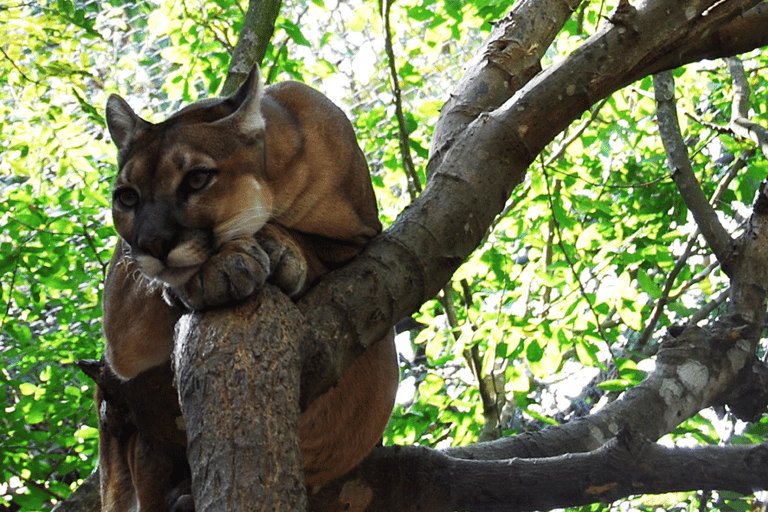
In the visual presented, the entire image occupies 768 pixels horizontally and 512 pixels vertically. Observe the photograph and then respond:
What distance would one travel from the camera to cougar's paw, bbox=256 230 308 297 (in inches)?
91.5

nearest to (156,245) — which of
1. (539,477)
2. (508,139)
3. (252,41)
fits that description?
(508,139)

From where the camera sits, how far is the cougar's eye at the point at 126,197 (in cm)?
261

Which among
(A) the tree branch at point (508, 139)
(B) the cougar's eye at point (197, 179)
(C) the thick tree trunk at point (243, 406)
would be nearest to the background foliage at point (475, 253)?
(A) the tree branch at point (508, 139)

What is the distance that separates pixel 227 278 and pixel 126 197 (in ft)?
2.83

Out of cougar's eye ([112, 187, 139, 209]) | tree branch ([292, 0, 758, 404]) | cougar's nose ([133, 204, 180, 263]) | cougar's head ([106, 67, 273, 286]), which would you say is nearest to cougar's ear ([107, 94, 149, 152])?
cougar's head ([106, 67, 273, 286])

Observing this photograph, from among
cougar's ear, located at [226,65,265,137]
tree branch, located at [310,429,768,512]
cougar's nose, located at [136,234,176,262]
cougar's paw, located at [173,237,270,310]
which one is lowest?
tree branch, located at [310,429,768,512]

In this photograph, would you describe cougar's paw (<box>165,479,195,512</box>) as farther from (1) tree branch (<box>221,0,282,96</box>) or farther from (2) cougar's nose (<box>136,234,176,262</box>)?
(1) tree branch (<box>221,0,282,96</box>)

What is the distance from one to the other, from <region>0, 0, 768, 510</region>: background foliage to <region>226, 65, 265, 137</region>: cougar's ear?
1751 mm

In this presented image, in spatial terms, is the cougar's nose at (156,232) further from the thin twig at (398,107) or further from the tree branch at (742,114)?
the tree branch at (742,114)

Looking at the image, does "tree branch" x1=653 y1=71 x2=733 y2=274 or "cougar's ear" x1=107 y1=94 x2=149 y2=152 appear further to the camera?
"tree branch" x1=653 y1=71 x2=733 y2=274

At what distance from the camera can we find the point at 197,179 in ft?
8.57

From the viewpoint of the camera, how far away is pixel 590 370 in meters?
5.52

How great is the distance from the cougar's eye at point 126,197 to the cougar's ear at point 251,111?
17.4 inches

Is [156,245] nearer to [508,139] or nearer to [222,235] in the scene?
[222,235]
